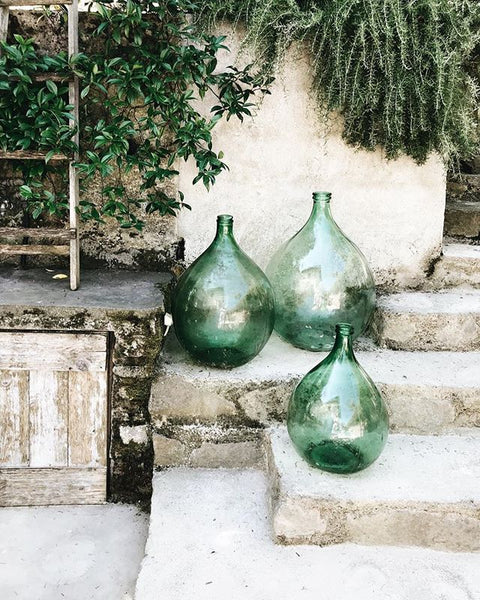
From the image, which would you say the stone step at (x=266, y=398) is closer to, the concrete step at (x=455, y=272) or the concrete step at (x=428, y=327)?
the concrete step at (x=428, y=327)

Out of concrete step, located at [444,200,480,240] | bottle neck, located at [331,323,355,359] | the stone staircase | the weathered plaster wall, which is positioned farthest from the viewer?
concrete step, located at [444,200,480,240]

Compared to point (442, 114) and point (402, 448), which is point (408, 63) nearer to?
point (442, 114)

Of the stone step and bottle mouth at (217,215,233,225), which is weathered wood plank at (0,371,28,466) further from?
bottle mouth at (217,215,233,225)

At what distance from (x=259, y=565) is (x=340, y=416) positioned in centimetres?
48

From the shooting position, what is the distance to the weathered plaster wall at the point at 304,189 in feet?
9.28

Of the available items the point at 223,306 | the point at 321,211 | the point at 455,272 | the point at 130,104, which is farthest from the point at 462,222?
the point at 130,104

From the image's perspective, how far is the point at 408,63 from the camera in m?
2.55

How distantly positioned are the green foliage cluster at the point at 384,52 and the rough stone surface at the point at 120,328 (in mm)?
1094

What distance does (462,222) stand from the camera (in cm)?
343

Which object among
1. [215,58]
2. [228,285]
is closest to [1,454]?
[228,285]

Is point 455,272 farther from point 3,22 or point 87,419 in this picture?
point 3,22

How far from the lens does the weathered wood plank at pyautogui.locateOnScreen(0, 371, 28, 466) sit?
2.37m

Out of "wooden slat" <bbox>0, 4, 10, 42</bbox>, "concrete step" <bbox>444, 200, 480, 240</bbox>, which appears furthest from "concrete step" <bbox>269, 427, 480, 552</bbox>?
"wooden slat" <bbox>0, 4, 10, 42</bbox>

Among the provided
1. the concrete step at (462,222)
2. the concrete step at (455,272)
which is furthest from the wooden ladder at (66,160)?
the concrete step at (462,222)
